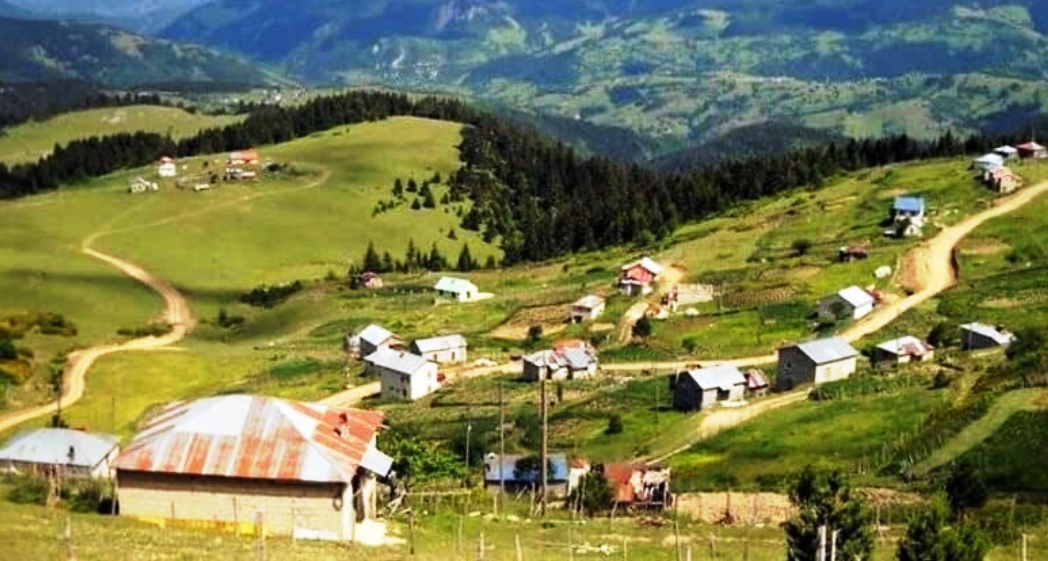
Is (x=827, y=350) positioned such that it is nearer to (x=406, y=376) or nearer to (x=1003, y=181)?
(x=406, y=376)

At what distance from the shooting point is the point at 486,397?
357 feet

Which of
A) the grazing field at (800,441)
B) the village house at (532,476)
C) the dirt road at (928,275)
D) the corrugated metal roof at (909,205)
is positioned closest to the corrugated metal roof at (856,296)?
the dirt road at (928,275)

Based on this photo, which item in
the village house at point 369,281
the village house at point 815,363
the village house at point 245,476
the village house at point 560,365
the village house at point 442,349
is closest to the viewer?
the village house at point 245,476

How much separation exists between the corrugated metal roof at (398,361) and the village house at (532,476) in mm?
40450

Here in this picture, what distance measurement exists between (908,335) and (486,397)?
38.3 metres

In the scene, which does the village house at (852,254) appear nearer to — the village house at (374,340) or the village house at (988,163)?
the village house at (988,163)

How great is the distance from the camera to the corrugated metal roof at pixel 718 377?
9700 cm

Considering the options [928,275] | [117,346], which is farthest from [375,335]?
[928,275]

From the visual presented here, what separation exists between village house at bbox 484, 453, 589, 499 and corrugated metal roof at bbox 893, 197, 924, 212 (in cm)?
9182

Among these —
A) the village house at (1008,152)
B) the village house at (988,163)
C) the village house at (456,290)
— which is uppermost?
the village house at (1008,152)

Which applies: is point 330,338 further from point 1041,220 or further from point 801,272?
point 1041,220

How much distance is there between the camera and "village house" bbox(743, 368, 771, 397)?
10162 cm

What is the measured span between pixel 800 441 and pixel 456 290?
300ft

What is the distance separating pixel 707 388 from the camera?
9669cm
